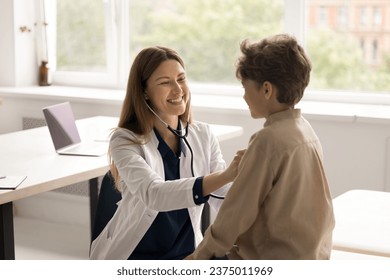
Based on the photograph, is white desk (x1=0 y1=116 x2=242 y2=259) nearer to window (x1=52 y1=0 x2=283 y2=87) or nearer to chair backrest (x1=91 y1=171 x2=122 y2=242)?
chair backrest (x1=91 y1=171 x2=122 y2=242)

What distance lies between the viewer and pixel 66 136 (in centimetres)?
312

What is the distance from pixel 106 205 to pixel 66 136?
896 mm

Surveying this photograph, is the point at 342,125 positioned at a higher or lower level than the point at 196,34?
Result: lower

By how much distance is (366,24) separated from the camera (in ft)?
12.6

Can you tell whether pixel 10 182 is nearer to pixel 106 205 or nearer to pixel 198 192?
pixel 106 205

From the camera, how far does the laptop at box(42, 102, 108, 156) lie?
3.04 m

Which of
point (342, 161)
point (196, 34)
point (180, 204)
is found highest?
point (196, 34)

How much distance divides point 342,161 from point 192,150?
159 cm

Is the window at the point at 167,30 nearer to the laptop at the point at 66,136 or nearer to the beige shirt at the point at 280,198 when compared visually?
the laptop at the point at 66,136

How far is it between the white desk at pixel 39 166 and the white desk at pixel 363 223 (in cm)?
98

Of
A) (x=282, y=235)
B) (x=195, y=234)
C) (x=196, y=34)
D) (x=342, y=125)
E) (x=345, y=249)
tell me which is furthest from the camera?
(x=196, y=34)

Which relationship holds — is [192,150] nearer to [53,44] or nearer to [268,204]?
[268,204]

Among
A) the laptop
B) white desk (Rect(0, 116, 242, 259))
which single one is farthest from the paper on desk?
the laptop
